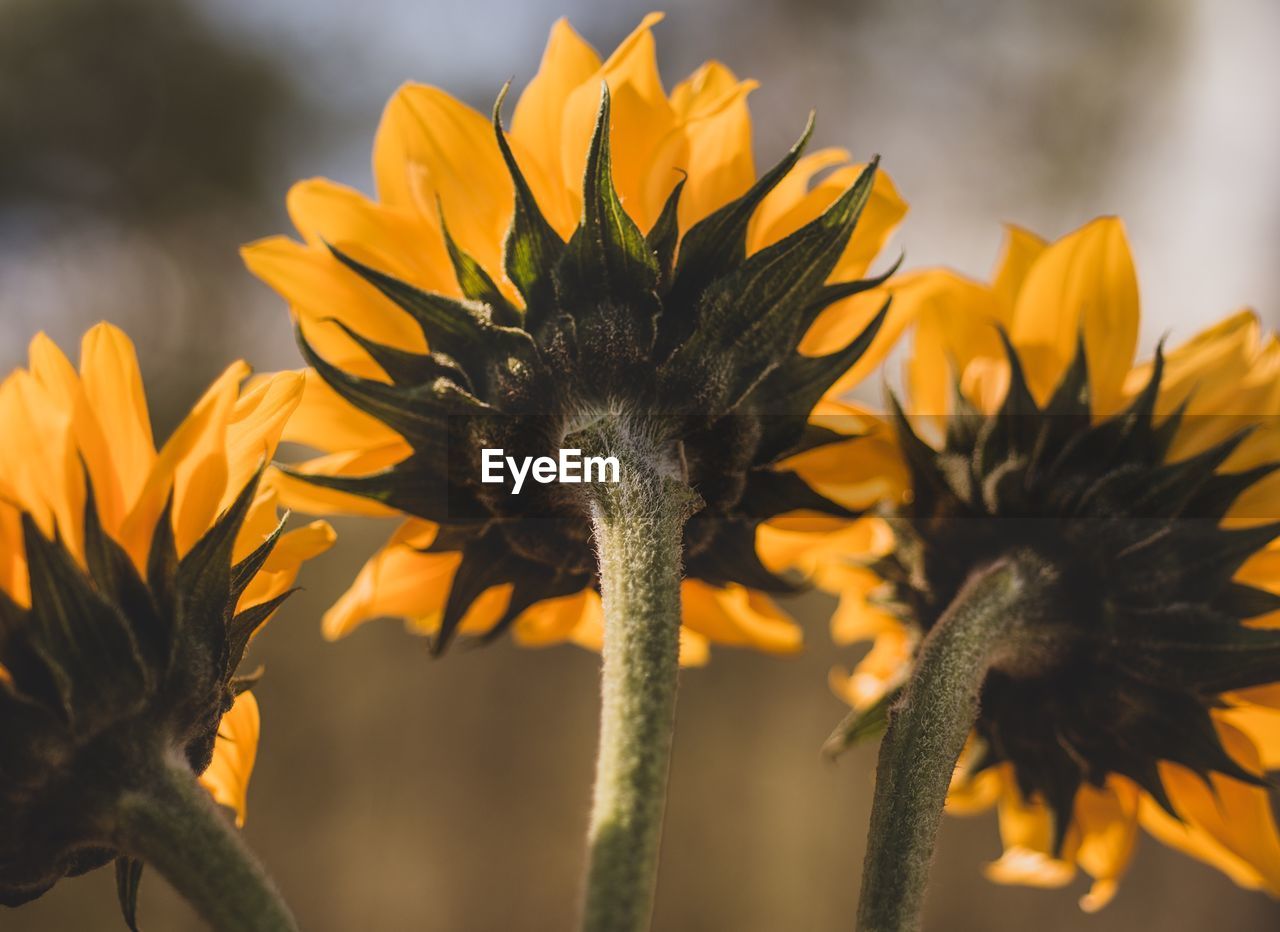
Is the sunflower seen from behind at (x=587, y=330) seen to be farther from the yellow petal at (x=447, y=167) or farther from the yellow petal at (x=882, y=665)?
the yellow petal at (x=882, y=665)

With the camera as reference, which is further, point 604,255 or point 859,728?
point 859,728

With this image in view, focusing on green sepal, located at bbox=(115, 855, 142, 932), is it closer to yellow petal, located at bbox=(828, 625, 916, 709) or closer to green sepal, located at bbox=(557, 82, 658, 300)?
green sepal, located at bbox=(557, 82, 658, 300)

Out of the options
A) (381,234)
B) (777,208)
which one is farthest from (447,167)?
(777,208)

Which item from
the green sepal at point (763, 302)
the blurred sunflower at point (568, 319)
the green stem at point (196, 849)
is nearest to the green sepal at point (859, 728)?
the blurred sunflower at point (568, 319)

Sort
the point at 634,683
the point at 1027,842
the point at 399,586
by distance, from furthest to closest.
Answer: the point at 1027,842
the point at 399,586
the point at 634,683

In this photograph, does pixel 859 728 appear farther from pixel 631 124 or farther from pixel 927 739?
pixel 631 124
